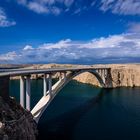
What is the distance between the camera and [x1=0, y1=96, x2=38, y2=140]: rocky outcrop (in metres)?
26.1

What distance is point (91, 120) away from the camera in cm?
5175

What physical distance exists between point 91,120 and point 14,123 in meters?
26.2

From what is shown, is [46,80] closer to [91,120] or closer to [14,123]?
[91,120]

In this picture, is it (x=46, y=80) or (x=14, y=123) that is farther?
(x=46, y=80)

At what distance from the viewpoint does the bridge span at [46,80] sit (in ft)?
124

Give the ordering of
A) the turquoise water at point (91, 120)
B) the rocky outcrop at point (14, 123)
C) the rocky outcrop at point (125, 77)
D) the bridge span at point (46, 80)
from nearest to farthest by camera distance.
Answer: the rocky outcrop at point (14, 123) < the bridge span at point (46, 80) < the turquoise water at point (91, 120) < the rocky outcrop at point (125, 77)

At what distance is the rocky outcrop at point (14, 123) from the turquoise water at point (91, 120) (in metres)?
8.83

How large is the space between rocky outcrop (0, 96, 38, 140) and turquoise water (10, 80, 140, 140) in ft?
29.0

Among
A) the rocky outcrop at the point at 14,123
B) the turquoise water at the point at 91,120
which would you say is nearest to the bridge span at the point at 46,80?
the rocky outcrop at the point at 14,123

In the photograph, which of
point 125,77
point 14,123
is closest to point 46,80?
point 14,123

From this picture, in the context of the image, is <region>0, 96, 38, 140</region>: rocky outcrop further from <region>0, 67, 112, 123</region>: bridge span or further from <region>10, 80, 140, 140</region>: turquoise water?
<region>10, 80, 140, 140</region>: turquoise water

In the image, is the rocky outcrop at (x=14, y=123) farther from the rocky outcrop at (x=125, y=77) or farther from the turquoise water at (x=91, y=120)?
the rocky outcrop at (x=125, y=77)

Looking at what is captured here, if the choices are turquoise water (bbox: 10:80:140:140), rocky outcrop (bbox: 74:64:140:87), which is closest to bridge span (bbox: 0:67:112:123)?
rocky outcrop (bbox: 74:64:140:87)

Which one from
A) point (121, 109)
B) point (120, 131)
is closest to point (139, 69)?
point (121, 109)
